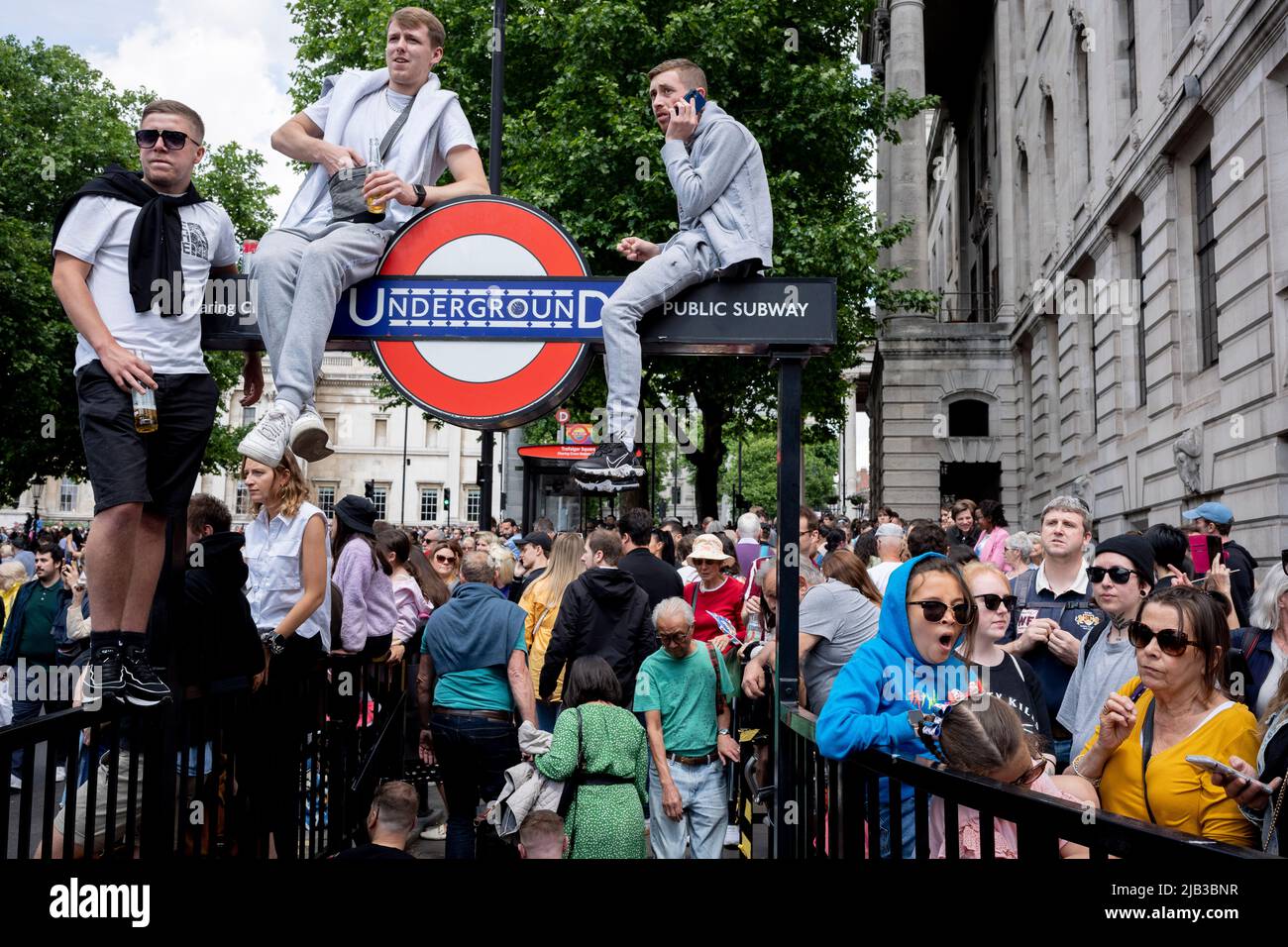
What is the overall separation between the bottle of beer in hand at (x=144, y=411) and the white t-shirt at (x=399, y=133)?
0.82 m

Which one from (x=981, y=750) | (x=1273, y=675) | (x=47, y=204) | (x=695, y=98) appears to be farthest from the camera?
(x=47, y=204)

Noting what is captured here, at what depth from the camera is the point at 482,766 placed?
6.63m

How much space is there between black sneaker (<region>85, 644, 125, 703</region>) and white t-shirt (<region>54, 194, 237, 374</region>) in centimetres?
91

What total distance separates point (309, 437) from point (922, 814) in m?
2.17

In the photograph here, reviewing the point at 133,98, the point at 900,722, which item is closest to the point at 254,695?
the point at 900,722

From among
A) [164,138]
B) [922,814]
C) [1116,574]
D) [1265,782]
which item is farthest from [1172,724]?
[164,138]

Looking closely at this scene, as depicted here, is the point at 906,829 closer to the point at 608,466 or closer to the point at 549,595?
the point at 608,466

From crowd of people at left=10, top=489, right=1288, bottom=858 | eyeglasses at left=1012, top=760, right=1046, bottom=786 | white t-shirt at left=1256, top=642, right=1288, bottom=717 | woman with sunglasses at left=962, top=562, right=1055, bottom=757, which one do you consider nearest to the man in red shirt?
crowd of people at left=10, top=489, right=1288, bottom=858

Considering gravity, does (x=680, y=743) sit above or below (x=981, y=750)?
below

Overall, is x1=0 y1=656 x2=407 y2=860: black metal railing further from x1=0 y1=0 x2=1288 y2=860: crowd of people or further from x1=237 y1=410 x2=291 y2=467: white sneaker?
x1=237 y1=410 x2=291 y2=467: white sneaker

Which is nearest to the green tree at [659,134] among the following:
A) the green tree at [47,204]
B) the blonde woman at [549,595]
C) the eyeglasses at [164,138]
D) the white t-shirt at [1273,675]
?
the green tree at [47,204]

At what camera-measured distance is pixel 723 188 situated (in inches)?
146

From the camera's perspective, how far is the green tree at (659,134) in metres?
21.1

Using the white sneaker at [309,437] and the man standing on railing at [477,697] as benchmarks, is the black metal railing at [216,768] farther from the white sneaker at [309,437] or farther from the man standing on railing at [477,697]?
the white sneaker at [309,437]
